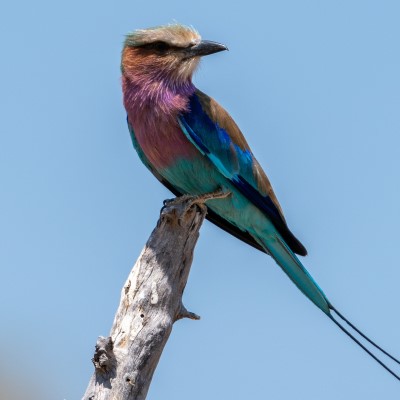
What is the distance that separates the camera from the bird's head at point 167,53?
5.08 metres

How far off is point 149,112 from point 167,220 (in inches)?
35.9

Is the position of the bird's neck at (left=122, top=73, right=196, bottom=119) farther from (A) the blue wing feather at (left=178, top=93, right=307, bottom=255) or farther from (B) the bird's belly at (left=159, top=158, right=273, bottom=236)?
(B) the bird's belly at (left=159, top=158, right=273, bottom=236)

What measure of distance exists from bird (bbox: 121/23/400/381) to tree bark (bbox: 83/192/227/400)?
2.21 ft

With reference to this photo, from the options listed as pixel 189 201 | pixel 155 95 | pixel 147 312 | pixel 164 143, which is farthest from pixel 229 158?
pixel 147 312

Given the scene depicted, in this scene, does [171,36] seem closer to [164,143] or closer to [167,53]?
[167,53]

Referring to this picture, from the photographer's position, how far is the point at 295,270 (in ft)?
16.2

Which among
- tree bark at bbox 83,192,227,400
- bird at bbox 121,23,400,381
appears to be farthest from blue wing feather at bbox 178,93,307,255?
tree bark at bbox 83,192,227,400

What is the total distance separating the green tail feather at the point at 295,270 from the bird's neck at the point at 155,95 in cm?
87

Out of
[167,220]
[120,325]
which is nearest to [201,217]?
[167,220]

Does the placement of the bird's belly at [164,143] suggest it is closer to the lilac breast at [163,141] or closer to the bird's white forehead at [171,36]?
the lilac breast at [163,141]

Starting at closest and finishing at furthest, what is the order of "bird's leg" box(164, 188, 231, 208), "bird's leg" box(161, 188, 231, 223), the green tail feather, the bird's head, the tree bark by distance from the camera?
the tree bark
"bird's leg" box(161, 188, 231, 223)
"bird's leg" box(164, 188, 231, 208)
the green tail feather
the bird's head

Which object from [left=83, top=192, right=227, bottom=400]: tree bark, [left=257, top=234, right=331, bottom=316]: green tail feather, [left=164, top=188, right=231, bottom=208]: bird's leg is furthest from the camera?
Result: [left=257, top=234, right=331, bottom=316]: green tail feather

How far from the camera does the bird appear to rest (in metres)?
4.82

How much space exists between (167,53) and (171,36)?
95 mm
